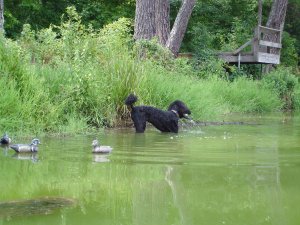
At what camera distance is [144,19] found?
1736 centimetres

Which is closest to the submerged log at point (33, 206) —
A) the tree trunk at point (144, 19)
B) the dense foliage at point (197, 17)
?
the tree trunk at point (144, 19)

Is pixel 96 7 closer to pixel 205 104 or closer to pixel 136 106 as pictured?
pixel 205 104

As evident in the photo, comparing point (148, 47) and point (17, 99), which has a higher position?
point (148, 47)

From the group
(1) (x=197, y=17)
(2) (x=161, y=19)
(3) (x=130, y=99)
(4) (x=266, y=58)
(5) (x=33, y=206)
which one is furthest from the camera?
(1) (x=197, y=17)

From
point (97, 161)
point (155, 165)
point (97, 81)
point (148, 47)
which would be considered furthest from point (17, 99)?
point (148, 47)

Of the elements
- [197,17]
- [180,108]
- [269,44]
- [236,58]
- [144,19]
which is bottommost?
[180,108]

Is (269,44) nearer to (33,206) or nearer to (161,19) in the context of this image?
(161,19)

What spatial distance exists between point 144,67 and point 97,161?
5.53 m

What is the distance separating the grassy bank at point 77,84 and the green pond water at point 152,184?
88 centimetres

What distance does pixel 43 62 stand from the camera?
11.4m

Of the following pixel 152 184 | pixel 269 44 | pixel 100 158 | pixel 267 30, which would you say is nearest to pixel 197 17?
pixel 267 30

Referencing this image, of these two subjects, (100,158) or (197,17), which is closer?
(100,158)

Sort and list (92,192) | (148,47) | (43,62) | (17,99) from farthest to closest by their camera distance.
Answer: (148,47) → (43,62) → (17,99) → (92,192)

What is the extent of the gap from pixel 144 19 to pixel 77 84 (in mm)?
7994
